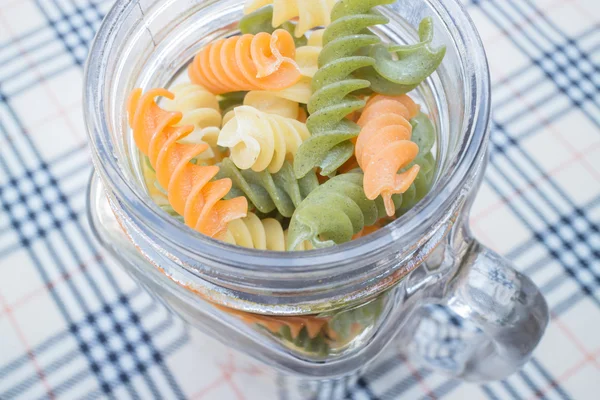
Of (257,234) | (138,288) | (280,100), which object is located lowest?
(138,288)

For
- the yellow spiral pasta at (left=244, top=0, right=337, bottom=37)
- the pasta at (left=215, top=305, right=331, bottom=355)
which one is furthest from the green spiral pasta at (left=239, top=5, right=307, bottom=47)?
the pasta at (left=215, top=305, right=331, bottom=355)

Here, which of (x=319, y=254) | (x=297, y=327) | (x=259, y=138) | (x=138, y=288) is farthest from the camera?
(x=138, y=288)

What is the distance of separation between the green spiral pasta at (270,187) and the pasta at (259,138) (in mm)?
12

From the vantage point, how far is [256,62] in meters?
0.75

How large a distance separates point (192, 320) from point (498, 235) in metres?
0.61

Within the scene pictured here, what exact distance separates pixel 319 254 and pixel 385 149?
0.13 m

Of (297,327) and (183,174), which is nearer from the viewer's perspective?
(183,174)

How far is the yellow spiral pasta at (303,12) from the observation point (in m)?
0.81

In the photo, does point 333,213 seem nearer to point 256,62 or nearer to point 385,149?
point 385,149

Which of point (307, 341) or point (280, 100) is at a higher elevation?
point (280, 100)

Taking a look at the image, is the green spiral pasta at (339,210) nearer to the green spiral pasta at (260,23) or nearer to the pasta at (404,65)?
the pasta at (404,65)

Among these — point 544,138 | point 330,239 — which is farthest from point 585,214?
point 330,239

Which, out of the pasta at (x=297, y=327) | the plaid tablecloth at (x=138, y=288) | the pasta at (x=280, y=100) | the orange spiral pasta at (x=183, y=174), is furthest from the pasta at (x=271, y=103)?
the plaid tablecloth at (x=138, y=288)

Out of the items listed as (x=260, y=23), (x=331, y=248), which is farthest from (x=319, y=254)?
(x=260, y=23)
